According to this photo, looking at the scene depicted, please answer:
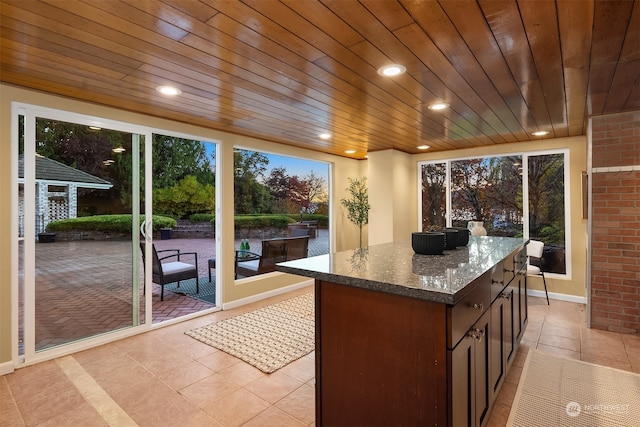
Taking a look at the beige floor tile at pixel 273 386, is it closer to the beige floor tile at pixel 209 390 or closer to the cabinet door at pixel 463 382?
the beige floor tile at pixel 209 390

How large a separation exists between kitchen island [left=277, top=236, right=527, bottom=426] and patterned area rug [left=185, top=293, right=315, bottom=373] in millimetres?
1165

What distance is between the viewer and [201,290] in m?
5.04

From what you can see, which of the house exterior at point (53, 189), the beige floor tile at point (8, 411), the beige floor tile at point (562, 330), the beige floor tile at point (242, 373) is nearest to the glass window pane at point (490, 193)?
the beige floor tile at point (562, 330)

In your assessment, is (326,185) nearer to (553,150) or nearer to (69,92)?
(553,150)

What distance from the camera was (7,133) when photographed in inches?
101

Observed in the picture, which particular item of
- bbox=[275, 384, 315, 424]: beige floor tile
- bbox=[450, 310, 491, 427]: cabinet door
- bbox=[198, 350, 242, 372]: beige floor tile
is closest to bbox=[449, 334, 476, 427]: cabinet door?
bbox=[450, 310, 491, 427]: cabinet door

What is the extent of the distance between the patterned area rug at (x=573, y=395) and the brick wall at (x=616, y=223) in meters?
1.15

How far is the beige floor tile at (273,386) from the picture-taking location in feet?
7.61

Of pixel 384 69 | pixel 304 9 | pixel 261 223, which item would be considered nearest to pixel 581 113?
pixel 384 69

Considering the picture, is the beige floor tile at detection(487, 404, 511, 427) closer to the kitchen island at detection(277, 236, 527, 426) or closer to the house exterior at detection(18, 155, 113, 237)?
the kitchen island at detection(277, 236, 527, 426)

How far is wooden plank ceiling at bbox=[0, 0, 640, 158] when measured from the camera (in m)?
1.63

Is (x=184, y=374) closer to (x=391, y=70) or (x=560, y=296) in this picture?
(x=391, y=70)

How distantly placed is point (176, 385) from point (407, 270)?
194 centimetres

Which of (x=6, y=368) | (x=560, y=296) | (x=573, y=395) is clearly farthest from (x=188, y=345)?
(x=560, y=296)
